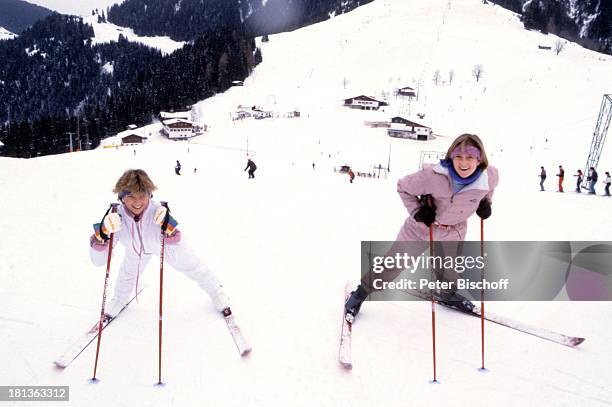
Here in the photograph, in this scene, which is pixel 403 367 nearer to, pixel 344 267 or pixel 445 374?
pixel 445 374

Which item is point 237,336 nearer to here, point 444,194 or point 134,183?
point 134,183

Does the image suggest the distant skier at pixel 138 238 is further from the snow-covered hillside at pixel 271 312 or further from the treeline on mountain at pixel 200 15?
the treeline on mountain at pixel 200 15

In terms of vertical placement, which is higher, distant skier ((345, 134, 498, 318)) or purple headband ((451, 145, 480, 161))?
purple headband ((451, 145, 480, 161))

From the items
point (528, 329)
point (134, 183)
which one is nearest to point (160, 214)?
point (134, 183)

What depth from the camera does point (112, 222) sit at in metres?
3.23

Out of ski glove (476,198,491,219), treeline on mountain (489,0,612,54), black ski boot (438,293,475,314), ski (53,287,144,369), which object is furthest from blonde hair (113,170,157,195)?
treeline on mountain (489,0,612,54)

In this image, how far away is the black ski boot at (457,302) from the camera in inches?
165

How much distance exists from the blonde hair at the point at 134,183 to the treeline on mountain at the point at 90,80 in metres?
60.7

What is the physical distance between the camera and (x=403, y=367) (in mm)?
3422

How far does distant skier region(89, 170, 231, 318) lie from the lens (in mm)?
3283

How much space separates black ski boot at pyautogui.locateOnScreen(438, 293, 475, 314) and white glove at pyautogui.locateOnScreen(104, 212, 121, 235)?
3522mm

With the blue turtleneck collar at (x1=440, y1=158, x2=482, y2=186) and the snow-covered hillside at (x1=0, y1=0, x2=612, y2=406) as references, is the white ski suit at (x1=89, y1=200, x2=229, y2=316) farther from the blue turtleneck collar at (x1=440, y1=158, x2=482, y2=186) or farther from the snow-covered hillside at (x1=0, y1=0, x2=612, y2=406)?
the blue turtleneck collar at (x1=440, y1=158, x2=482, y2=186)

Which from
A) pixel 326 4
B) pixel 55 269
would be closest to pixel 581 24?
pixel 326 4

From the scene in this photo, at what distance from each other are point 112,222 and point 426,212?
2.73 metres
